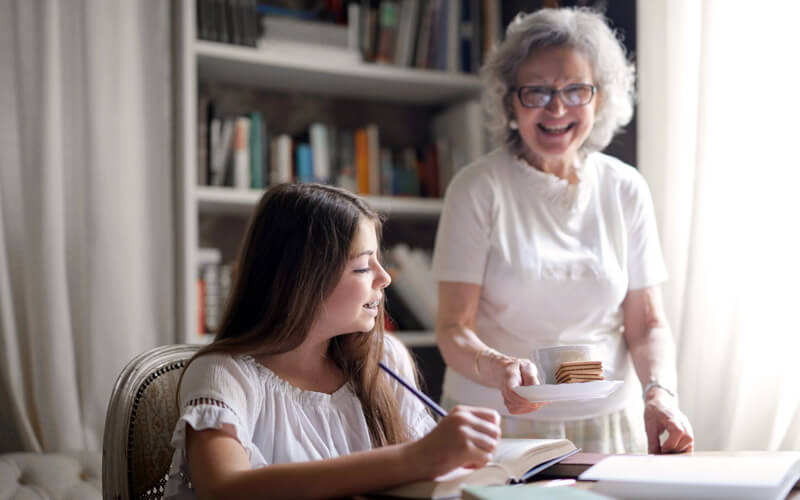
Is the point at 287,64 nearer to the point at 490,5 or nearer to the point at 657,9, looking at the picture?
the point at 490,5

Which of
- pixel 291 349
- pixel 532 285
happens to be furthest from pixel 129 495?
pixel 532 285

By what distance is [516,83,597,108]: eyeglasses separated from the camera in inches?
60.5

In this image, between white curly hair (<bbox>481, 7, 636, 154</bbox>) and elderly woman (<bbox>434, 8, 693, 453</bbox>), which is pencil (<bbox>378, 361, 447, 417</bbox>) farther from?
white curly hair (<bbox>481, 7, 636, 154</bbox>)

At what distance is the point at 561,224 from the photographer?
160cm

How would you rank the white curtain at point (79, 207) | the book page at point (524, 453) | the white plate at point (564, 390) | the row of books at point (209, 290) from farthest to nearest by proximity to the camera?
the row of books at point (209, 290) → the white curtain at point (79, 207) → the white plate at point (564, 390) → the book page at point (524, 453)

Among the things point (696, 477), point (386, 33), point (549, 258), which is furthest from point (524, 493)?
point (386, 33)

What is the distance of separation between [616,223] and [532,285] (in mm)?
222

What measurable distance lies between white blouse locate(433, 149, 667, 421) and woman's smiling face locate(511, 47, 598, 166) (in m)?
0.08

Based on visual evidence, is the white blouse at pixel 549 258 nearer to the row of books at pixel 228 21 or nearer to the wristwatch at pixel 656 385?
the wristwatch at pixel 656 385

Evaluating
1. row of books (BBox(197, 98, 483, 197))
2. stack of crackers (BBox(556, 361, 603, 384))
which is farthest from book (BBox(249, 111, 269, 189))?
stack of crackers (BBox(556, 361, 603, 384))

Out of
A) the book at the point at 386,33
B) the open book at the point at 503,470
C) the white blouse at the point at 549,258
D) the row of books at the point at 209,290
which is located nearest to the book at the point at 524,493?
the open book at the point at 503,470

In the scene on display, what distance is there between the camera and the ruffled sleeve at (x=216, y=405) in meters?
0.99

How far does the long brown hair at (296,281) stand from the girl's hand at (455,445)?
1.08ft

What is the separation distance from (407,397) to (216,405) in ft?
1.25
